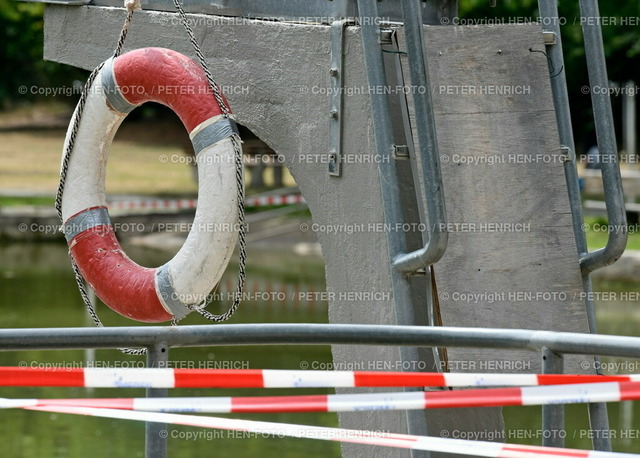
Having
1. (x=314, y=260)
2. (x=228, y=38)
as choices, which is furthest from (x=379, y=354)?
(x=314, y=260)

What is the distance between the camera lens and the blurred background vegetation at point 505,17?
19500 millimetres

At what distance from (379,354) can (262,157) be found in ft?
41.1

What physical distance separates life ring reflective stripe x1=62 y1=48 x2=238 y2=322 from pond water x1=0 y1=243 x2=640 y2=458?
7.61ft

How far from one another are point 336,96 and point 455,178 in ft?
1.54

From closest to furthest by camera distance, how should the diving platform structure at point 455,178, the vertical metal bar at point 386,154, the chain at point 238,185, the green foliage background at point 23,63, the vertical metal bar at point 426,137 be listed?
the vertical metal bar at point 426,137, the vertical metal bar at point 386,154, the diving platform structure at point 455,178, the chain at point 238,185, the green foliage background at point 23,63

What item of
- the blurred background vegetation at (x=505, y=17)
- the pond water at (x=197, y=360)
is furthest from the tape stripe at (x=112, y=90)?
the blurred background vegetation at (x=505, y=17)

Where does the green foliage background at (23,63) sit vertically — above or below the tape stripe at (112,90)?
above

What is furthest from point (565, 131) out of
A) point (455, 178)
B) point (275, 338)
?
point (275, 338)

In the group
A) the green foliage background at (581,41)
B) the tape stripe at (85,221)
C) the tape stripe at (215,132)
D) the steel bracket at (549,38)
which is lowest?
the tape stripe at (85,221)

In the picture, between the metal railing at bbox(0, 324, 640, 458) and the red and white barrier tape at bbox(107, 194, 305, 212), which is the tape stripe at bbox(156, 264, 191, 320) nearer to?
the metal railing at bbox(0, 324, 640, 458)

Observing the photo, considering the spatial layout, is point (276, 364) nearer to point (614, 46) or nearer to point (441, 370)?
point (441, 370)

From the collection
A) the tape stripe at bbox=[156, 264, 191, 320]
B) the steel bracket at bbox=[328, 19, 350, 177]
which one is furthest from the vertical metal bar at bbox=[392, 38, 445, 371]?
the tape stripe at bbox=[156, 264, 191, 320]

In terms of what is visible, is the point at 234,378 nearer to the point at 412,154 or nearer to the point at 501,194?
the point at 412,154

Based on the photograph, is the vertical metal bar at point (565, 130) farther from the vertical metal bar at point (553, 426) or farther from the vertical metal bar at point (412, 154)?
the vertical metal bar at point (553, 426)
